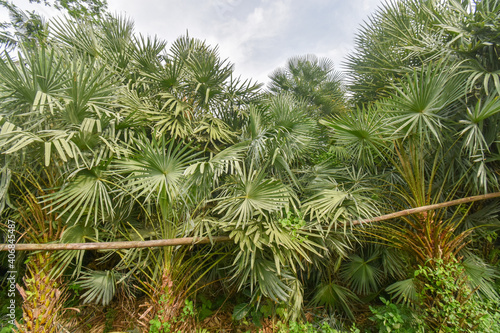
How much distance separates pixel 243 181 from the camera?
7.22ft

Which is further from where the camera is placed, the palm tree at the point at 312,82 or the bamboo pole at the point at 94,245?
the palm tree at the point at 312,82

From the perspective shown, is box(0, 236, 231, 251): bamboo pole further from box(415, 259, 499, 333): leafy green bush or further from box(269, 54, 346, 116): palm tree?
box(269, 54, 346, 116): palm tree

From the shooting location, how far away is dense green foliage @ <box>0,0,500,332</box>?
1.90 m

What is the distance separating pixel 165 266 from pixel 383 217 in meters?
2.12

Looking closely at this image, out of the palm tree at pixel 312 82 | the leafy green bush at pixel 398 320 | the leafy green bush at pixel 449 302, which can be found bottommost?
the leafy green bush at pixel 398 320

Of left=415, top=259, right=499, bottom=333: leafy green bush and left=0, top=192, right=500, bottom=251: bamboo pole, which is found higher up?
left=415, top=259, right=499, bottom=333: leafy green bush

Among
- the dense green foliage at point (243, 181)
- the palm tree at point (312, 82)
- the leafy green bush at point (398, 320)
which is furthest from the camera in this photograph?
the palm tree at point (312, 82)

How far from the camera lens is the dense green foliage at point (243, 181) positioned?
190 centimetres

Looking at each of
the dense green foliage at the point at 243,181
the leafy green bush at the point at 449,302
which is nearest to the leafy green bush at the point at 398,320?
the dense green foliage at the point at 243,181

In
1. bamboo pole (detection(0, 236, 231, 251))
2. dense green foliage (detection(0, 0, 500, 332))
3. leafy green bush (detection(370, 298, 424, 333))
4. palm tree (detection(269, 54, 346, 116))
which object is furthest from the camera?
palm tree (detection(269, 54, 346, 116))

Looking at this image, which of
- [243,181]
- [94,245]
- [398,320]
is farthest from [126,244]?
[398,320]

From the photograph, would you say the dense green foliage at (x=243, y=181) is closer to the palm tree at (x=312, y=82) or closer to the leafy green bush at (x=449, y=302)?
the leafy green bush at (x=449, y=302)

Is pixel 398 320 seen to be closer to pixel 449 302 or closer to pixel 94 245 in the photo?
pixel 449 302

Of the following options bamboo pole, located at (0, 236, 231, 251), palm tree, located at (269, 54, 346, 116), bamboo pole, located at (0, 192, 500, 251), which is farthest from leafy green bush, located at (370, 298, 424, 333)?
palm tree, located at (269, 54, 346, 116)
